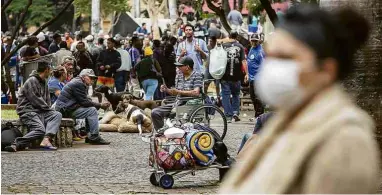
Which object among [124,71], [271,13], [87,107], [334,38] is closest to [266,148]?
[334,38]

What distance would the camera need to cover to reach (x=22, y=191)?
11578mm

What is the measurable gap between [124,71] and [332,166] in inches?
904

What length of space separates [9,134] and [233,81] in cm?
628

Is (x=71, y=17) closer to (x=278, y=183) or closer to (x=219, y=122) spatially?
(x=219, y=122)

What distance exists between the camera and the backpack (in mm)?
16062

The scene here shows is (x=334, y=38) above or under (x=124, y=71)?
above

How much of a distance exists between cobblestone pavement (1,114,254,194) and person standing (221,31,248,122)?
4174mm

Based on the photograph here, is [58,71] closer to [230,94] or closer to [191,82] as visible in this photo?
[191,82]

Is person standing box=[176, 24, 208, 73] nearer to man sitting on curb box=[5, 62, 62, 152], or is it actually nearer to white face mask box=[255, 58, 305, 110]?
man sitting on curb box=[5, 62, 62, 152]

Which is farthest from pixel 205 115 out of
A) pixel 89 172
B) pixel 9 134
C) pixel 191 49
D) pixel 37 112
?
pixel 191 49

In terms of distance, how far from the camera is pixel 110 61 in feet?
84.1

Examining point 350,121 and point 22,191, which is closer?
point 350,121

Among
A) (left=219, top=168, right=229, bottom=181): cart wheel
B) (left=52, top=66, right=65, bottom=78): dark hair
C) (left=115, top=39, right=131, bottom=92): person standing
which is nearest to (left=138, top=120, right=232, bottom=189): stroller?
(left=219, top=168, right=229, bottom=181): cart wheel

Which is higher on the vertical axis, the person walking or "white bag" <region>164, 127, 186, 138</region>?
the person walking
